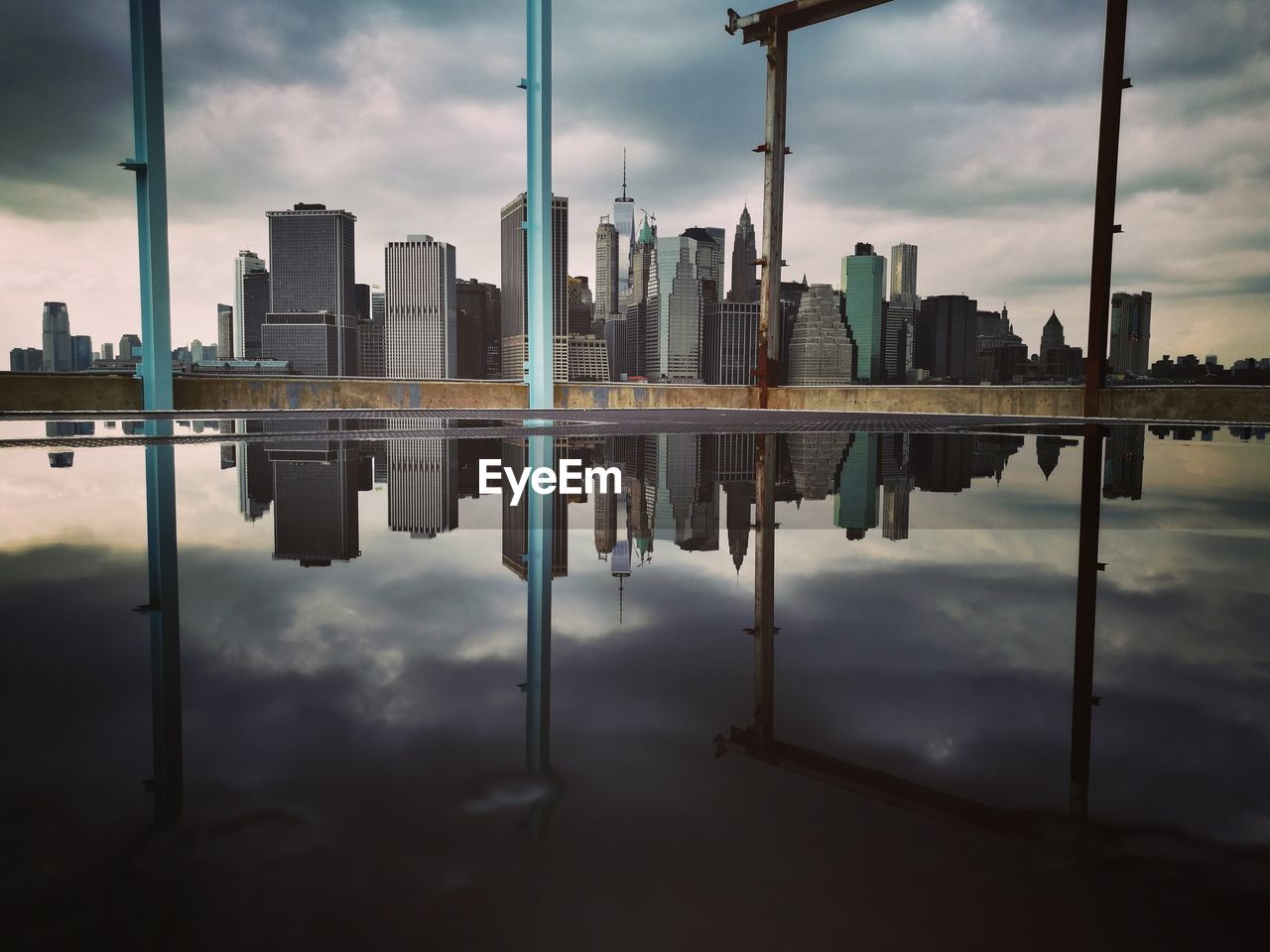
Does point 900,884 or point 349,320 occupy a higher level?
point 349,320

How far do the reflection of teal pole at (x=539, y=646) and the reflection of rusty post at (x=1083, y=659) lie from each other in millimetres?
664

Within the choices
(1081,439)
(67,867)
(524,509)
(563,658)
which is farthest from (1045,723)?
(1081,439)

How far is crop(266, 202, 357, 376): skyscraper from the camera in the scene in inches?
4626

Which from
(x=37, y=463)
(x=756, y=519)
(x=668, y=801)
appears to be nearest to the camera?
(x=668, y=801)

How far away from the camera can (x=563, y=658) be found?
1.41 meters

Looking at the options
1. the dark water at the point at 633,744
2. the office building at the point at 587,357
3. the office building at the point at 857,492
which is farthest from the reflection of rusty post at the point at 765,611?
the office building at the point at 587,357

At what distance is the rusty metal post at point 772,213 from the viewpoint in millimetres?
11461

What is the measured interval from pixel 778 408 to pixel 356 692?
11.0 meters

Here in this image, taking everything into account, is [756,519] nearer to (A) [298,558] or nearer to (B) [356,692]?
(A) [298,558]

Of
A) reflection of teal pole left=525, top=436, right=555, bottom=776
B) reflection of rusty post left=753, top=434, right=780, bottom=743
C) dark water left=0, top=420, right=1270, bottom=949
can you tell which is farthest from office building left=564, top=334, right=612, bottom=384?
dark water left=0, top=420, right=1270, bottom=949

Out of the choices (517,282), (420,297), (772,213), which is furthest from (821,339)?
(420,297)

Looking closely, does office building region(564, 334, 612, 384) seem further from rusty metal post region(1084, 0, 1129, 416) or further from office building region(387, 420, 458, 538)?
office building region(387, 420, 458, 538)

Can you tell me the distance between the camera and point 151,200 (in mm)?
8086

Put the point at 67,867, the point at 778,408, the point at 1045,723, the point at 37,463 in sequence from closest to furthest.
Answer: the point at 67,867
the point at 1045,723
the point at 37,463
the point at 778,408
